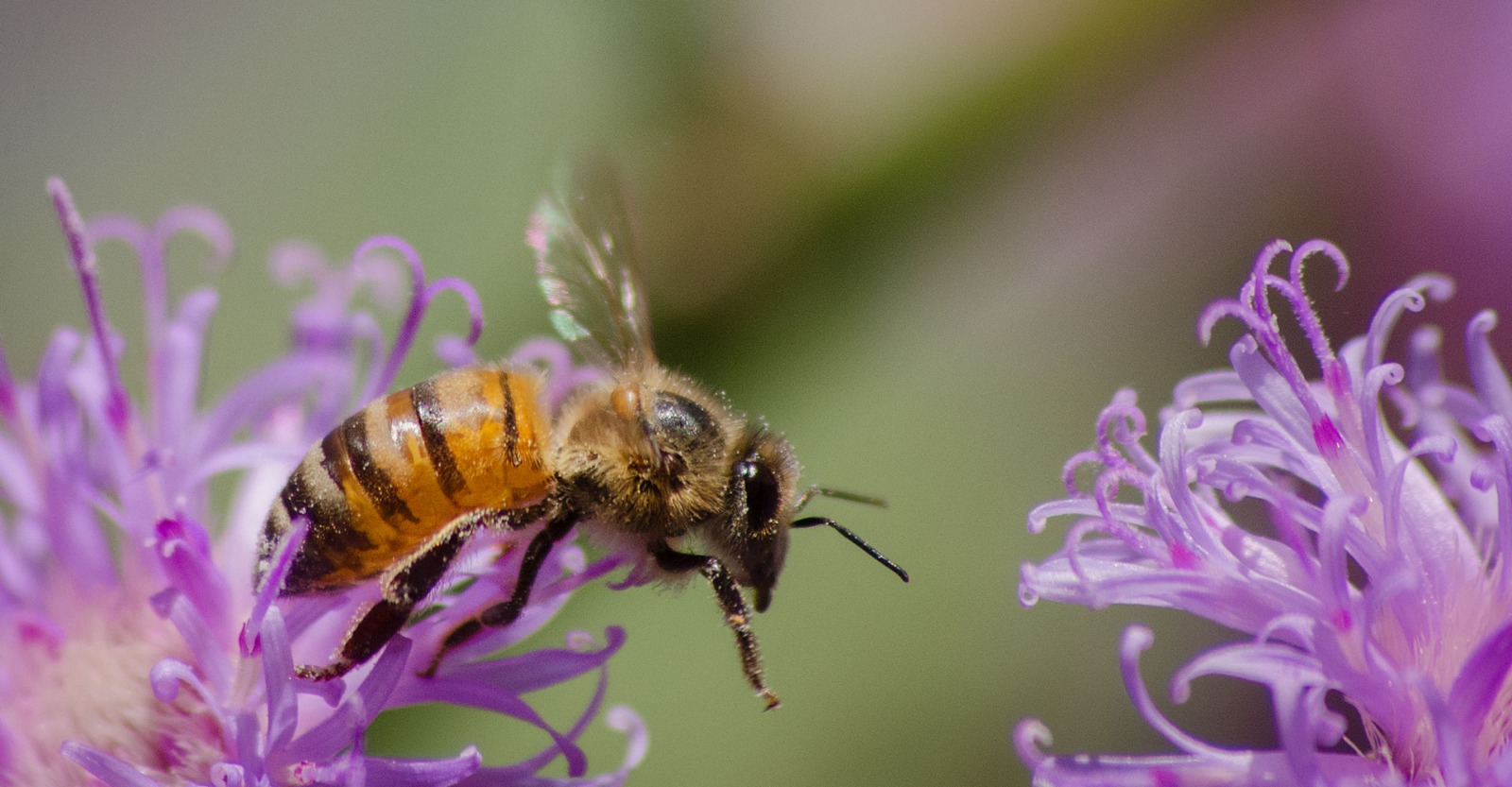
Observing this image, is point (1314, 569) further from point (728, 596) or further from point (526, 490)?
point (526, 490)

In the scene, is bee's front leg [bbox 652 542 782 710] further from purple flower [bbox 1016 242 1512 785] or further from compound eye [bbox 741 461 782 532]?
purple flower [bbox 1016 242 1512 785]

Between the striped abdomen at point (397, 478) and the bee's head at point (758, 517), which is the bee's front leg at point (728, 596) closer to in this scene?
the bee's head at point (758, 517)

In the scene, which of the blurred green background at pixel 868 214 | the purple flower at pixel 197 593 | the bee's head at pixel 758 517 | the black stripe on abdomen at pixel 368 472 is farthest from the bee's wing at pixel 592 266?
the blurred green background at pixel 868 214

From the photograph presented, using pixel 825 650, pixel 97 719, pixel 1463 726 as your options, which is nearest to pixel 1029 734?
pixel 1463 726

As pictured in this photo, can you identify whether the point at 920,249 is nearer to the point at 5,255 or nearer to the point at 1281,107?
the point at 1281,107

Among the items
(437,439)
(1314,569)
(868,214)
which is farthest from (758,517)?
(868,214)

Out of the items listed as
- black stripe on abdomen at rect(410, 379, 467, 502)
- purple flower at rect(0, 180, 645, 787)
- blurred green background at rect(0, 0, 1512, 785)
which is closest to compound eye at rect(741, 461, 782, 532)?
purple flower at rect(0, 180, 645, 787)
